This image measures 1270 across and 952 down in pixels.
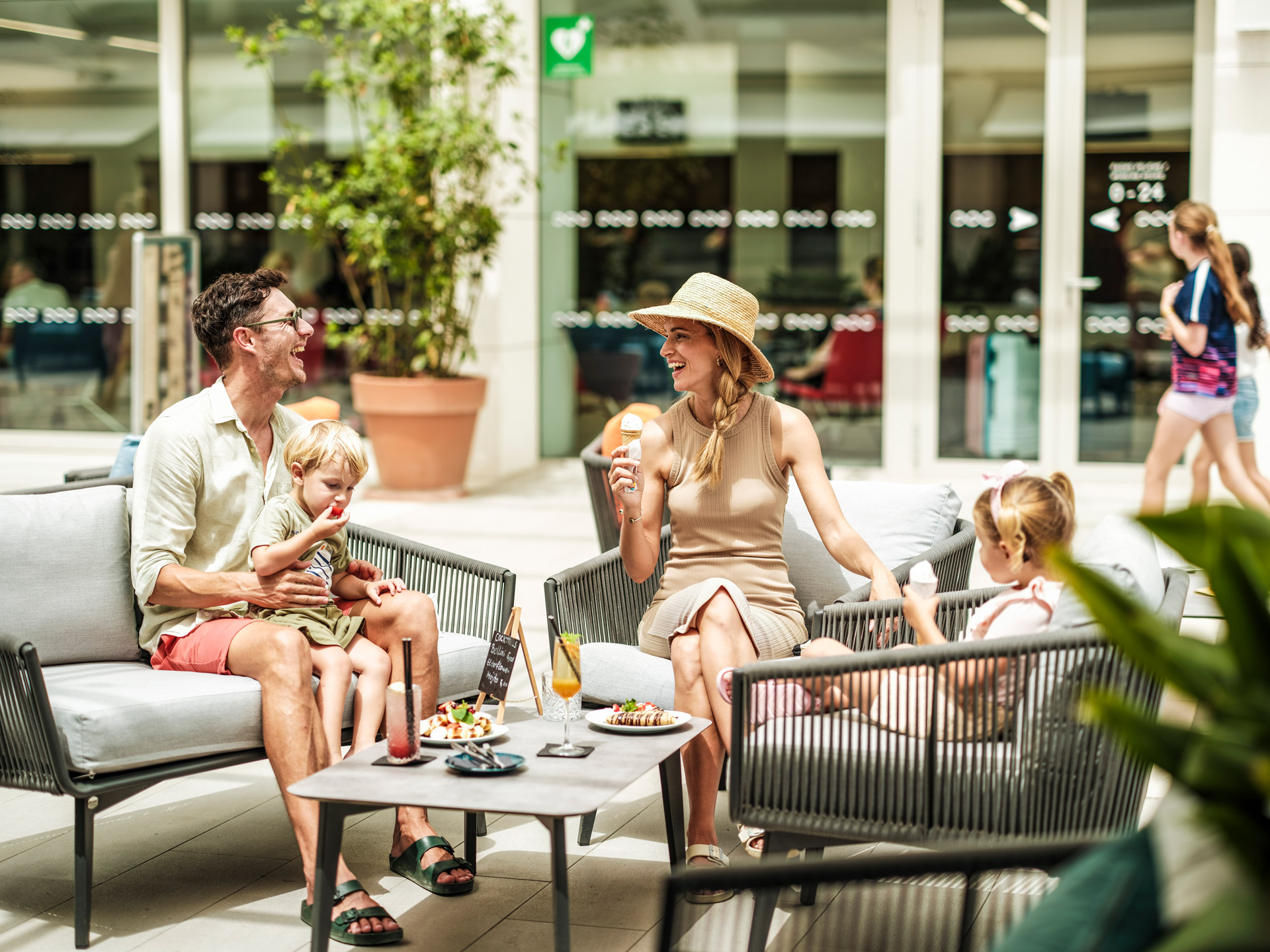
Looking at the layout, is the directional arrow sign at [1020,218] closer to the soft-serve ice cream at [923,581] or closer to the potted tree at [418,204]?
the potted tree at [418,204]

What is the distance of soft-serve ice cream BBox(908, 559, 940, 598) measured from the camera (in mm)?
3127

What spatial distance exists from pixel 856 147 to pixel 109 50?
5420 millimetres

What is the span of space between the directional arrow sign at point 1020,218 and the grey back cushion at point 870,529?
539 centimetres

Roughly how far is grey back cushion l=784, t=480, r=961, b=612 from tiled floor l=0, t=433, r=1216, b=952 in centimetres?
65

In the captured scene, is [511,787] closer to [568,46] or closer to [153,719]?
[153,719]

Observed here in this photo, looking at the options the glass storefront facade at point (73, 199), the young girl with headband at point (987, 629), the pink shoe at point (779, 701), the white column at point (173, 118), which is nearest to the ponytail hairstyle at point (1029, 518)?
the young girl with headband at point (987, 629)

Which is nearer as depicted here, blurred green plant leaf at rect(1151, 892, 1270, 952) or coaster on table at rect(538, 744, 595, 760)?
blurred green plant leaf at rect(1151, 892, 1270, 952)

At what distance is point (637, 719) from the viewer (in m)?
3.09

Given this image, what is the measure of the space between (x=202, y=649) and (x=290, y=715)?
1.08 ft

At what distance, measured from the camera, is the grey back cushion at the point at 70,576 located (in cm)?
349

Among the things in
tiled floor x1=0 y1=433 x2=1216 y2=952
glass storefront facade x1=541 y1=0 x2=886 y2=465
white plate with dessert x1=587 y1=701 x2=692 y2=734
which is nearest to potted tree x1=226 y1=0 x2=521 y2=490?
glass storefront facade x1=541 y1=0 x2=886 y2=465

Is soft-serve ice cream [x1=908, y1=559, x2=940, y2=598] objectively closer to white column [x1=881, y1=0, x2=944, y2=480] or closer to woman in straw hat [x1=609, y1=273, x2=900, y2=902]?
woman in straw hat [x1=609, y1=273, x2=900, y2=902]

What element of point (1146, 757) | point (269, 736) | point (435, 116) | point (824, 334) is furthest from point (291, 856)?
point (824, 334)

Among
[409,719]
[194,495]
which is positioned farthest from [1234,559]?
[194,495]
